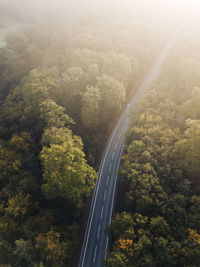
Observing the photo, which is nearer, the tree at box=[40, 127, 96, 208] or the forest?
the forest

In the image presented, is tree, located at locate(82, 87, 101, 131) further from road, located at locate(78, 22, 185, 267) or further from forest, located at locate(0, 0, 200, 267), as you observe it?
road, located at locate(78, 22, 185, 267)

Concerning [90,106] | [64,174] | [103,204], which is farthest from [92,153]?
[64,174]

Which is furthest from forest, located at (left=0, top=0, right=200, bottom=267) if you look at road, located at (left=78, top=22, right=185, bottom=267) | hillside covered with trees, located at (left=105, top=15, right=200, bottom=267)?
road, located at (left=78, top=22, right=185, bottom=267)

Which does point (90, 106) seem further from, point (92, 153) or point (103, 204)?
point (103, 204)

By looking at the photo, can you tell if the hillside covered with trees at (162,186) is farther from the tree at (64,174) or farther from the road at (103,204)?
the tree at (64,174)

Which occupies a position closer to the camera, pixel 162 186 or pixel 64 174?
pixel 162 186

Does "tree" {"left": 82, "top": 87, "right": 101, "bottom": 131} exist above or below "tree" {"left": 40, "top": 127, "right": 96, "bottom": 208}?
above

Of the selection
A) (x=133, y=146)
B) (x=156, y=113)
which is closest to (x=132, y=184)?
(x=133, y=146)
